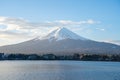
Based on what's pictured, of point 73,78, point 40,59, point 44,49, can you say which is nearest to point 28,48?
point 44,49

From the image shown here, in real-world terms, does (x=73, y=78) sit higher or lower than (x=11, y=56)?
lower

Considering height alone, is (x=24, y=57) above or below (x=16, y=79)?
above

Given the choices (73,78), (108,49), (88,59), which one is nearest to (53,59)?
(88,59)

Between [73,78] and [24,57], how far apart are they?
5529 cm

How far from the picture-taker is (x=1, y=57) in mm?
79500

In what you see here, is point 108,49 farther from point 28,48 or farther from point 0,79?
point 0,79

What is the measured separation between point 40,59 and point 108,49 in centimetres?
3947

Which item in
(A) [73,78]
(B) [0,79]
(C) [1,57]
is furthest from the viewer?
(C) [1,57]

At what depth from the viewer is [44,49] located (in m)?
109

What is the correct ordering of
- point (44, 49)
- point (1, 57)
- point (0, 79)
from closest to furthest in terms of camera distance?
point (0, 79)
point (1, 57)
point (44, 49)

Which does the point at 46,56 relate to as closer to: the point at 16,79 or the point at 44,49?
the point at 44,49

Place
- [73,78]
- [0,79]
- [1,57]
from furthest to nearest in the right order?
[1,57] < [73,78] < [0,79]

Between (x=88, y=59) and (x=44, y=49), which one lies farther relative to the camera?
(x=44, y=49)

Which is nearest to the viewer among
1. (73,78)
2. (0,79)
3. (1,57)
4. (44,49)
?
(0,79)
